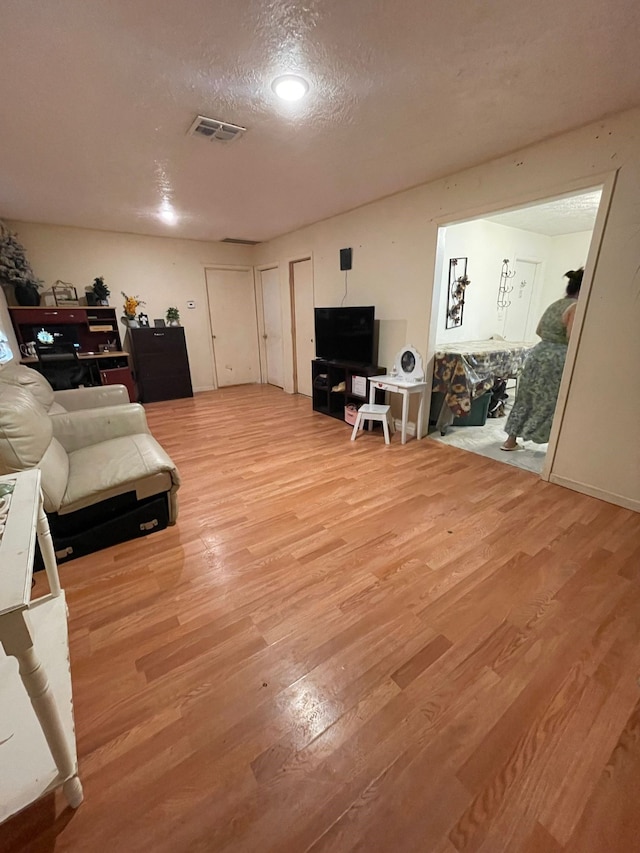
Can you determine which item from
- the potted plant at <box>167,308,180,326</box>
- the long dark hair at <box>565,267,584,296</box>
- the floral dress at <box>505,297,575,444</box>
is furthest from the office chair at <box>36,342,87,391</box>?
the long dark hair at <box>565,267,584,296</box>

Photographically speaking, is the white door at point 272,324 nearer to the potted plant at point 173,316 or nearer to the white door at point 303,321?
the white door at point 303,321

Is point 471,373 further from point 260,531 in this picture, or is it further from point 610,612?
point 260,531

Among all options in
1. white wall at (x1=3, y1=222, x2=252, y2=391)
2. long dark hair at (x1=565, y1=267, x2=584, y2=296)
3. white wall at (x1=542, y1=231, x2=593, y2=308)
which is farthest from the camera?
white wall at (x1=542, y1=231, x2=593, y2=308)

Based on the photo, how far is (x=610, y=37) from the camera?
1.38m

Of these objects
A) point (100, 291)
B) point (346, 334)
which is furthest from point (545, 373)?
point (100, 291)

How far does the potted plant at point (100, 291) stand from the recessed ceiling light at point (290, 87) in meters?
3.92

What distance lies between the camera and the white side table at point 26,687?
76 centimetres

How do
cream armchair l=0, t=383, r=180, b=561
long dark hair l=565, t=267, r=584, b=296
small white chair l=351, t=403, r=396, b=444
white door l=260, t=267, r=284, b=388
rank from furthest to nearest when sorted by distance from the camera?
white door l=260, t=267, r=284, b=388, small white chair l=351, t=403, r=396, b=444, long dark hair l=565, t=267, r=584, b=296, cream armchair l=0, t=383, r=180, b=561

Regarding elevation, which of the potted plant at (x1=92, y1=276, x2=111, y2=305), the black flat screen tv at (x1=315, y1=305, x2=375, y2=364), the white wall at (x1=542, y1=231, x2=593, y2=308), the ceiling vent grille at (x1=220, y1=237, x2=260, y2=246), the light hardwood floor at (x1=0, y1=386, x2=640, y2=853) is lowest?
the light hardwood floor at (x1=0, y1=386, x2=640, y2=853)

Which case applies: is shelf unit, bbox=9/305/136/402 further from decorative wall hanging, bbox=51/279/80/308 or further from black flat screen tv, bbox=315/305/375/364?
black flat screen tv, bbox=315/305/375/364

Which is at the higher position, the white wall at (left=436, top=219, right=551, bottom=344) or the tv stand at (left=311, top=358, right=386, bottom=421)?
the white wall at (left=436, top=219, right=551, bottom=344)

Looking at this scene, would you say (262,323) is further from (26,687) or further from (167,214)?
(26,687)

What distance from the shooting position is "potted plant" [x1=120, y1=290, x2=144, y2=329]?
4859 mm

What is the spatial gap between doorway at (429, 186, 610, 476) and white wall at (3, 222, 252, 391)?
12.3 feet
